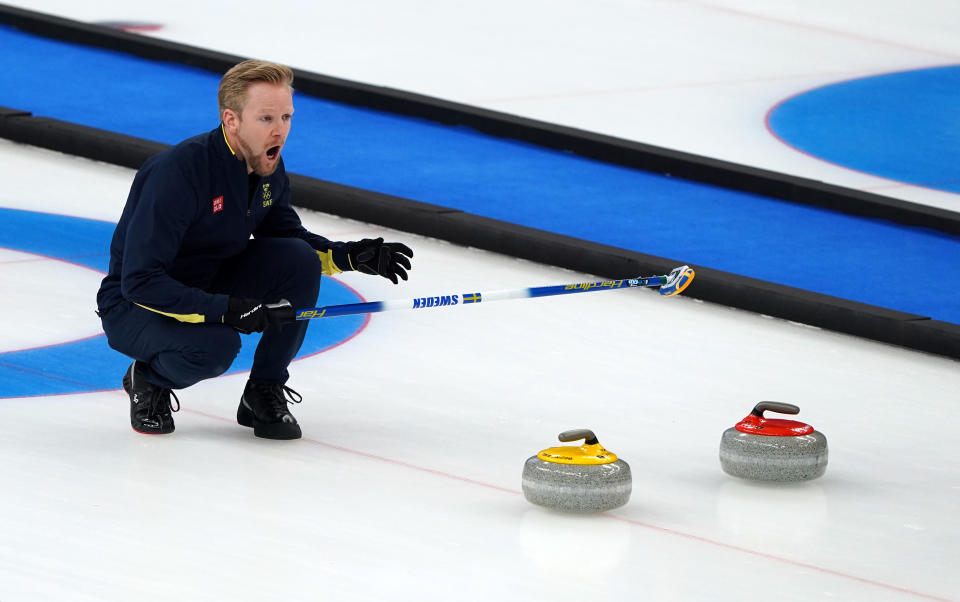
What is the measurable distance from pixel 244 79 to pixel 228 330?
50cm

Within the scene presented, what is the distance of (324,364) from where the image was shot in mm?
4387

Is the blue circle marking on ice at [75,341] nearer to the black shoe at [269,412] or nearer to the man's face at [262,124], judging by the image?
the black shoe at [269,412]

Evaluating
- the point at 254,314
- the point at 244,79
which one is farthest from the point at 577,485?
the point at 244,79

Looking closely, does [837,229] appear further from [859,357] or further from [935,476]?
[935,476]

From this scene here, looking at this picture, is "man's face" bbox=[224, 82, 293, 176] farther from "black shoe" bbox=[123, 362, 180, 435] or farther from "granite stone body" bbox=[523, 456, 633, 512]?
"granite stone body" bbox=[523, 456, 633, 512]

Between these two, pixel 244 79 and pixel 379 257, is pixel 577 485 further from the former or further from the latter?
pixel 244 79

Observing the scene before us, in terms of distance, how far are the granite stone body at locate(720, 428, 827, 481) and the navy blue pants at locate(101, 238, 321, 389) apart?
93cm

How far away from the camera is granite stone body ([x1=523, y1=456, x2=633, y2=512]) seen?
331 cm

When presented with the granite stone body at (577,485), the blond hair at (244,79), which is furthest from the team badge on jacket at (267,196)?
the granite stone body at (577,485)

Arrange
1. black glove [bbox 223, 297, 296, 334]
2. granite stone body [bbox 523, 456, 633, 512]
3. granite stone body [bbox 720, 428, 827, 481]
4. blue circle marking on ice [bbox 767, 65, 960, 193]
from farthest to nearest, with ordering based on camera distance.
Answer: blue circle marking on ice [bbox 767, 65, 960, 193]
granite stone body [bbox 720, 428, 827, 481]
black glove [bbox 223, 297, 296, 334]
granite stone body [bbox 523, 456, 633, 512]

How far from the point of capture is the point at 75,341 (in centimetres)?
448

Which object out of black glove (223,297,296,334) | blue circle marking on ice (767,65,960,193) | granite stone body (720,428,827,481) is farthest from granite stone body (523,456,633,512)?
blue circle marking on ice (767,65,960,193)

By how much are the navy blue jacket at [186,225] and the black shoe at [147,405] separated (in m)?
0.17

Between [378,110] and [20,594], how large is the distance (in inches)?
192
